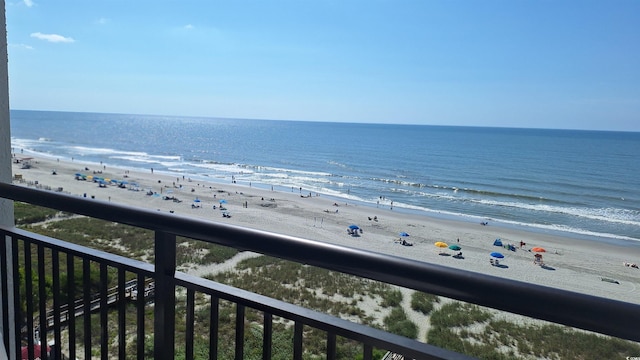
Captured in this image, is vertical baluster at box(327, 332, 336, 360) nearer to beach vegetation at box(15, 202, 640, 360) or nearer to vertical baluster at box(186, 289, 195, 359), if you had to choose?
vertical baluster at box(186, 289, 195, 359)

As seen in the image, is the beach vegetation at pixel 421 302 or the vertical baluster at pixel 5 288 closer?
the vertical baluster at pixel 5 288

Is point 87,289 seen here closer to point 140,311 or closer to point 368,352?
point 140,311

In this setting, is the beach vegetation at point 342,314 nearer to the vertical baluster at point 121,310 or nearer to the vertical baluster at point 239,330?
the vertical baluster at point 121,310

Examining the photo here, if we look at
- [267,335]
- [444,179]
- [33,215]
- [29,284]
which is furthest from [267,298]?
[444,179]

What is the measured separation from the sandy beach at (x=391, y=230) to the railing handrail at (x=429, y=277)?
10702 millimetres

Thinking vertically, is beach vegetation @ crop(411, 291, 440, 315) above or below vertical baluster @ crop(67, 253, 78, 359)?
below

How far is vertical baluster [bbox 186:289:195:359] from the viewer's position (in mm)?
1338

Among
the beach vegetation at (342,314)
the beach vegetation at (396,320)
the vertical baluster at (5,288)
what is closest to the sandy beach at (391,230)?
the beach vegetation at (342,314)

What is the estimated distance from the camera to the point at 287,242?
3.59 ft

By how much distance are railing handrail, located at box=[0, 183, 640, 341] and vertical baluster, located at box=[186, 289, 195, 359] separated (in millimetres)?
201

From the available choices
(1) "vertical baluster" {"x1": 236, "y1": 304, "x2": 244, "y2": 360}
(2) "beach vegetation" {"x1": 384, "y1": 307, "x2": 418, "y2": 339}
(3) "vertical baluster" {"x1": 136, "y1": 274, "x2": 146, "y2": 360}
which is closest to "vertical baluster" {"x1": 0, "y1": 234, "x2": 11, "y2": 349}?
(3) "vertical baluster" {"x1": 136, "y1": 274, "x2": 146, "y2": 360}

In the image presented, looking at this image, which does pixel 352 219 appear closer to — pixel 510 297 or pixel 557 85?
pixel 510 297

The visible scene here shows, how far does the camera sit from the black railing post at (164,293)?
133 centimetres

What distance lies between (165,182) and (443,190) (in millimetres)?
20902
